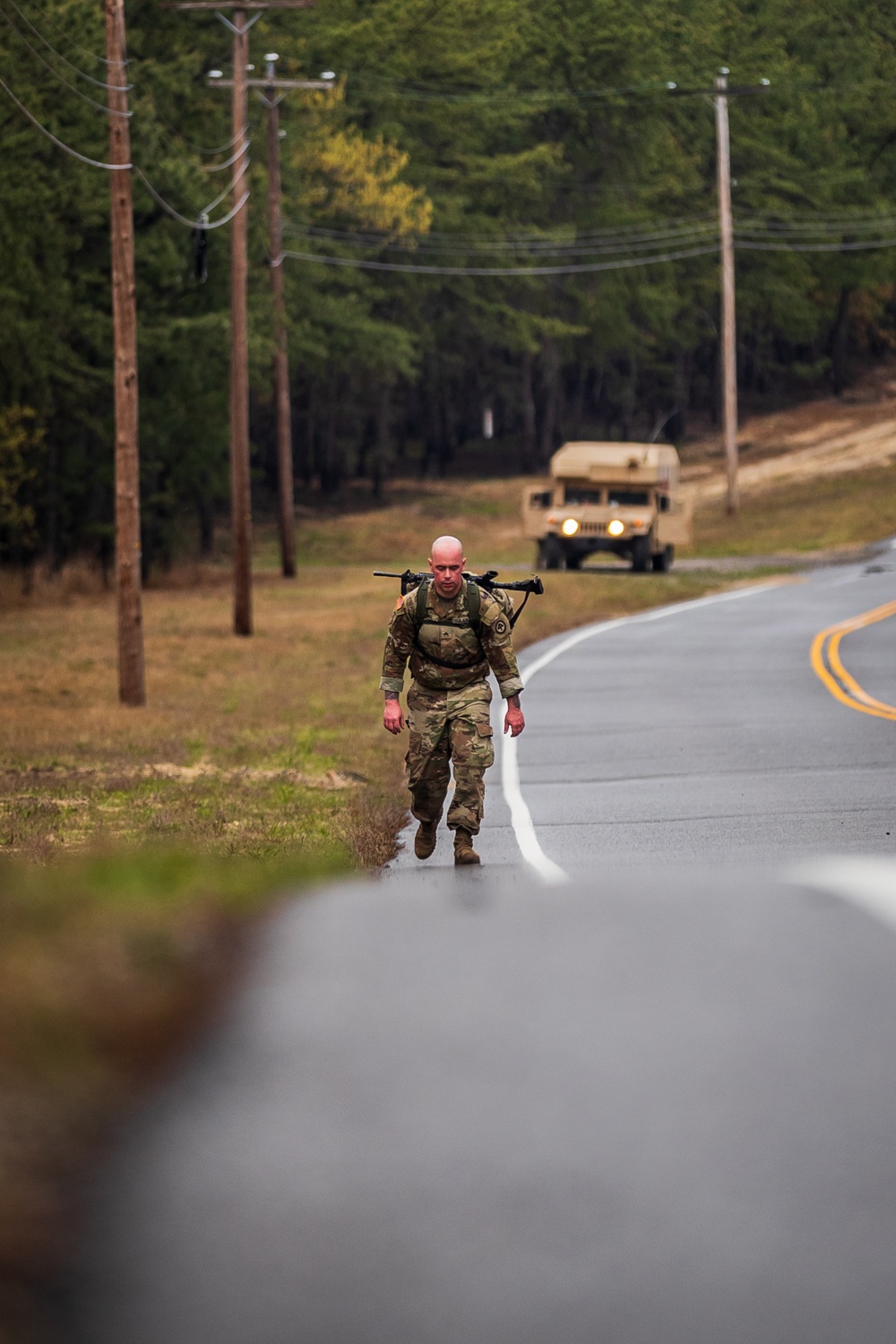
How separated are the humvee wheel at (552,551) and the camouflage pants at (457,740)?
101 ft

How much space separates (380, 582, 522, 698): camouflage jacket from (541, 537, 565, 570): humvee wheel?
3091 cm

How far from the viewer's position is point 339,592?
39.7m

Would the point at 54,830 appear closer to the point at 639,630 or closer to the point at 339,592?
the point at 639,630

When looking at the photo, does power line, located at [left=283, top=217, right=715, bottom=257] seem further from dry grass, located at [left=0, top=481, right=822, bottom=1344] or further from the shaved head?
the shaved head

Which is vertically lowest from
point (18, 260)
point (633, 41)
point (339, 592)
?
point (339, 592)

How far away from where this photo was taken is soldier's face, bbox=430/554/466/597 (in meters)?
9.70

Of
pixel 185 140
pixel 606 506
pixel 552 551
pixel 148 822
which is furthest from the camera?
pixel 185 140

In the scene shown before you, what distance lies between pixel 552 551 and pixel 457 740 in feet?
103

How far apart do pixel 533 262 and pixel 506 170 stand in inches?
197

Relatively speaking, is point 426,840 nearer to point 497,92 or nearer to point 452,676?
point 452,676

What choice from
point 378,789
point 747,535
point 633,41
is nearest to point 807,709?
point 378,789

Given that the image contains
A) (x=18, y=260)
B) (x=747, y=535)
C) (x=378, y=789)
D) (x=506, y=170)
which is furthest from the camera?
(x=506, y=170)

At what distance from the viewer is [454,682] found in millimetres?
10109

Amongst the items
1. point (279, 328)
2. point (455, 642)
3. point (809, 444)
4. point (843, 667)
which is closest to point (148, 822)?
point (455, 642)
